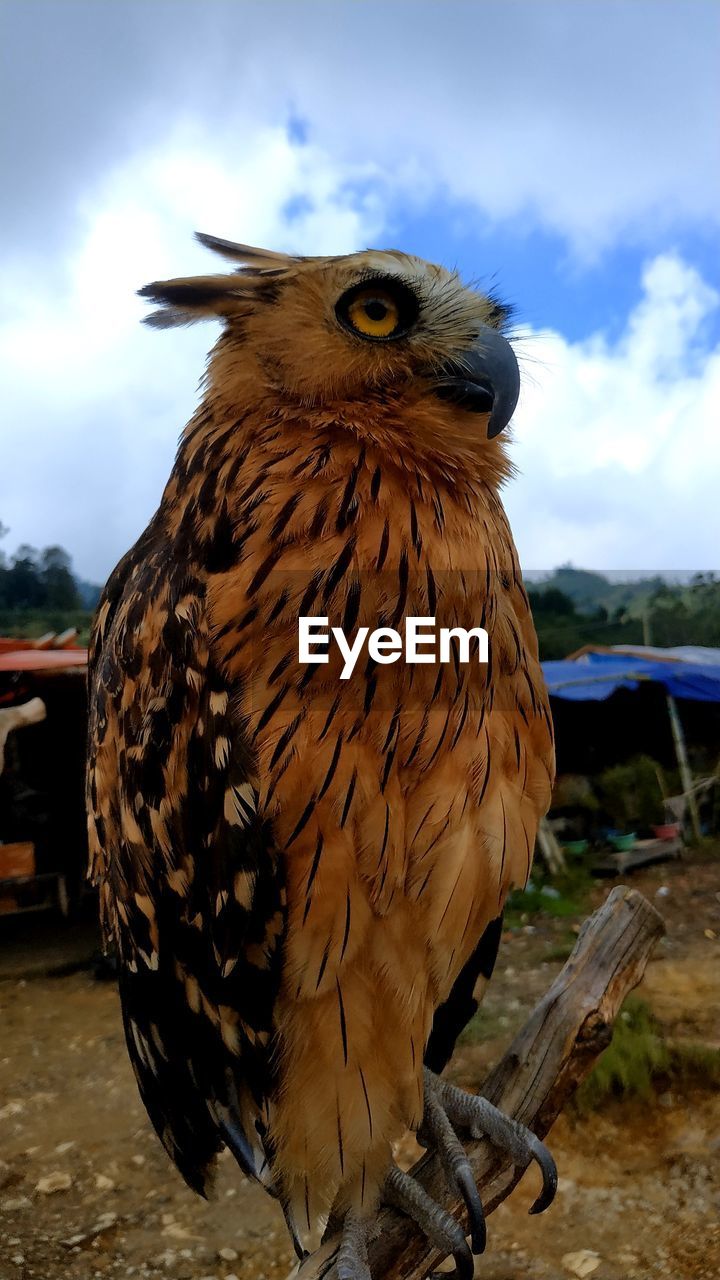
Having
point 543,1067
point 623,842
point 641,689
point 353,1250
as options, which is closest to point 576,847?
point 623,842

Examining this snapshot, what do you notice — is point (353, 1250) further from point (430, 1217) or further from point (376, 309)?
point (376, 309)

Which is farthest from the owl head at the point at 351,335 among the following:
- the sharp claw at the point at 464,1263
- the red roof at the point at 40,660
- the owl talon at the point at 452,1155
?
the red roof at the point at 40,660

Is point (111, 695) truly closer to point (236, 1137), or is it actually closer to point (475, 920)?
point (475, 920)

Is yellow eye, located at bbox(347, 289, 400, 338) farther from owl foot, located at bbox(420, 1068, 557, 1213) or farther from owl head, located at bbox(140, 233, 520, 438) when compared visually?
owl foot, located at bbox(420, 1068, 557, 1213)

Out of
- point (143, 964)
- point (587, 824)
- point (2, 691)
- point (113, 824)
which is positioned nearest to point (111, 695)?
point (113, 824)

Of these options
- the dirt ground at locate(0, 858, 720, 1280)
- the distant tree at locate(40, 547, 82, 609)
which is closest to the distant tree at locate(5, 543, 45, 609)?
the distant tree at locate(40, 547, 82, 609)

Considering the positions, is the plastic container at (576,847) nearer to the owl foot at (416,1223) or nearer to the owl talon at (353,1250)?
the owl foot at (416,1223)
